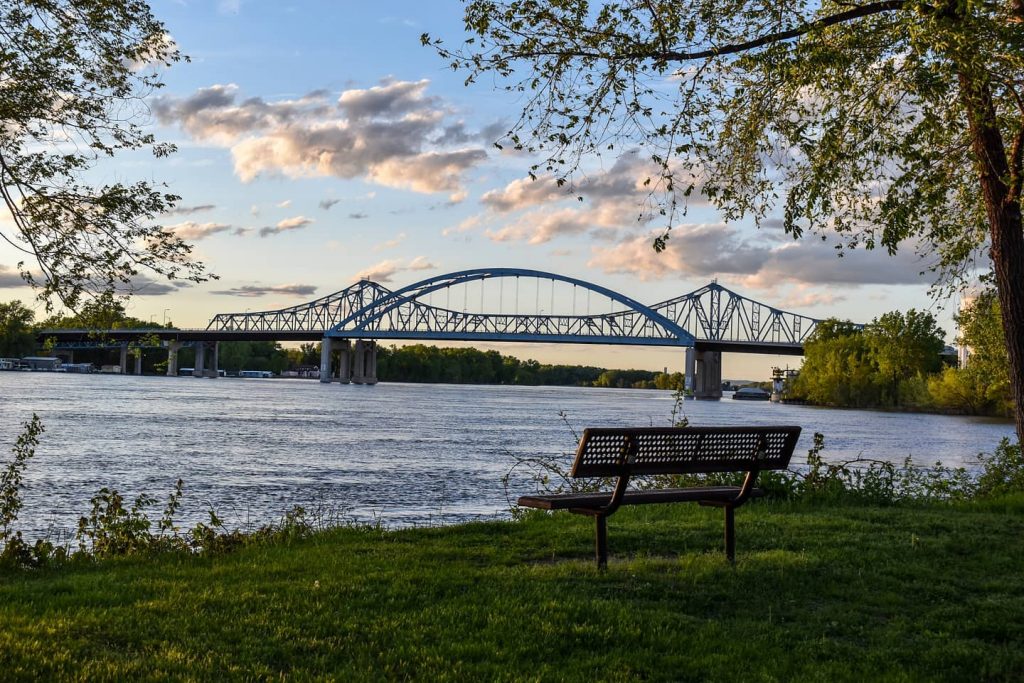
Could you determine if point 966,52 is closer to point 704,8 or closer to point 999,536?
point 704,8

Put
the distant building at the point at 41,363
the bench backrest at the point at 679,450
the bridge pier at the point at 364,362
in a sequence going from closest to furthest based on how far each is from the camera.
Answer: the bench backrest at the point at 679,450
the bridge pier at the point at 364,362
the distant building at the point at 41,363

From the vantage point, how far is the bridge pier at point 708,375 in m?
109

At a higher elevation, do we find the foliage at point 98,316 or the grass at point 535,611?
the foliage at point 98,316

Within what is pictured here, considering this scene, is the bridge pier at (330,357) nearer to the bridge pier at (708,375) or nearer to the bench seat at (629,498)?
the bridge pier at (708,375)

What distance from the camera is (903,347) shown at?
8606 centimetres

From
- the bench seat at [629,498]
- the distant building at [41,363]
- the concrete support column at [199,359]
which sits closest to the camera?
the bench seat at [629,498]

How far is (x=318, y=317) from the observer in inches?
5044

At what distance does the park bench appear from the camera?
6379 millimetres

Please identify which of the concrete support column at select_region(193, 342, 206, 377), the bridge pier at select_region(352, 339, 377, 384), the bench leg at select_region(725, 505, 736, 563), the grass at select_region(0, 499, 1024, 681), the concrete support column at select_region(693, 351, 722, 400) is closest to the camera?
the grass at select_region(0, 499, 1024, 681)

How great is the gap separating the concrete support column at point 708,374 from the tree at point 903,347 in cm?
2386

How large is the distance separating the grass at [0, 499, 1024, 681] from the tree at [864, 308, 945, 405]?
83177 millimetres

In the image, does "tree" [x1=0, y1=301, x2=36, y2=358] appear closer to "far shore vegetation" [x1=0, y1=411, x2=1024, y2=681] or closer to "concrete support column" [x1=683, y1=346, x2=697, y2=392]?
"far shore vegetation" [x1=0, y1=411, x2=1024, y2=681]

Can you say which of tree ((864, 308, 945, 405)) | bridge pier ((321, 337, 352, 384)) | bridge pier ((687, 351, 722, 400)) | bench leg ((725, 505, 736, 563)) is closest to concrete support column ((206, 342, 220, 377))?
bridge pier ((321, 337, 352, 384))

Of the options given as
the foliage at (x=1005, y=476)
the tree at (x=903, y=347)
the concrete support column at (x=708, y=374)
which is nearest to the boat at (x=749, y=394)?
the concrete support column at (x=708, y=374)
